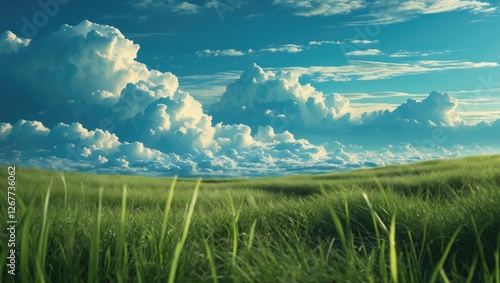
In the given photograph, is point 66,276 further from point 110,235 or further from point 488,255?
point 488,255

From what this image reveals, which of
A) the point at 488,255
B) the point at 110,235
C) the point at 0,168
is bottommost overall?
the point at 488,255

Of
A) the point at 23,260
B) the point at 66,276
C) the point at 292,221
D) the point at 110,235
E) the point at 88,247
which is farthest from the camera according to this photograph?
the point at 292,221

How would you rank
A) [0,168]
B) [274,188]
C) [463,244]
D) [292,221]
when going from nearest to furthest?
1. [463,244]
2. [292,221]
3. [0,168]
4. [274,188]

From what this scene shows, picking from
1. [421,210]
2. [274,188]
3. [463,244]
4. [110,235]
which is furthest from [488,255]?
[274,188]

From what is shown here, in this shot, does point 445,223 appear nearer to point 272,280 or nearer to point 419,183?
point 272,280

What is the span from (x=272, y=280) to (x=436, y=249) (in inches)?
66.8

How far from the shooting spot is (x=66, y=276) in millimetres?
2580

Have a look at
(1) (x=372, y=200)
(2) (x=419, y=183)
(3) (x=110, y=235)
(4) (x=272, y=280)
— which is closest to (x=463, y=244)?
(1) (x=372, y=200)

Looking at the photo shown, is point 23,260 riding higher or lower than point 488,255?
higher

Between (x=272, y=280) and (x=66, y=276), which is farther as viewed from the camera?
(x=66, y=276)

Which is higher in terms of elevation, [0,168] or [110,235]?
[0,168]

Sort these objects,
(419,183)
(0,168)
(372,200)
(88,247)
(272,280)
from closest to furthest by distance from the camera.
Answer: (272,280), (88,247), (372,200), (419,183), (0,168)

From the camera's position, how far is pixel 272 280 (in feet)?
7.47

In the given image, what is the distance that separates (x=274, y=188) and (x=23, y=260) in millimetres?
9801
